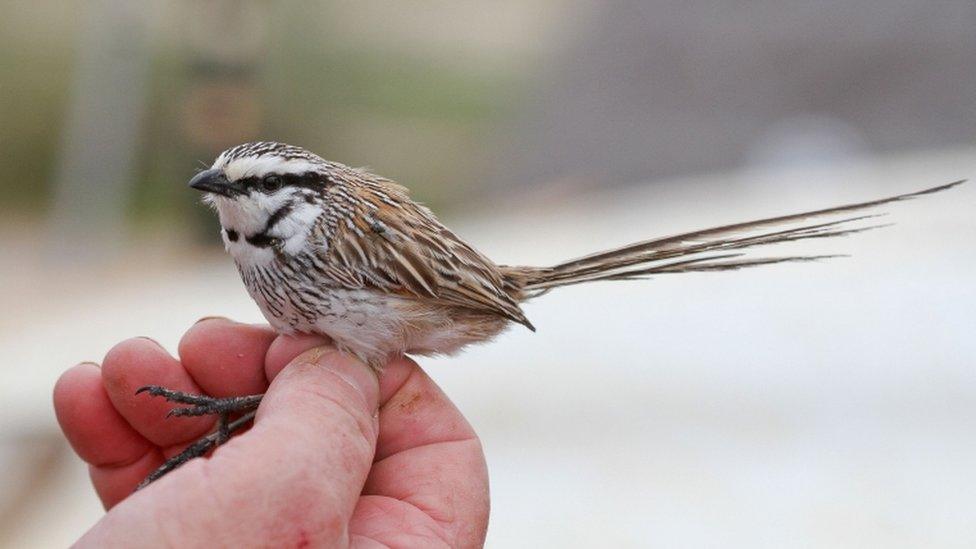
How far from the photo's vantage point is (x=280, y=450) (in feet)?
7.20

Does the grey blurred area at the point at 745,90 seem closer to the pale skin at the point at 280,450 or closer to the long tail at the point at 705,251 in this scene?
the long tail at the point at 705,251

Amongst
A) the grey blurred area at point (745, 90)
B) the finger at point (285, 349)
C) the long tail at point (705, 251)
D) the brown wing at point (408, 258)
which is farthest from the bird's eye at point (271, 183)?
the grey blurred area at point (745, 90)

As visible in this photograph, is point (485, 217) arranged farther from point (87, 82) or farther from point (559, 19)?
point (559, 19)

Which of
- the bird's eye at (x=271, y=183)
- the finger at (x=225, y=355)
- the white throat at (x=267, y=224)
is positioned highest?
the bird's eye at (x=271, y=183)

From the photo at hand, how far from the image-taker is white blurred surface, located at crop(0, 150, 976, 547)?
4.02 m

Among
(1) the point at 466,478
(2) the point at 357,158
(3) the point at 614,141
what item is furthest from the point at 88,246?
(1) the point at 466,478

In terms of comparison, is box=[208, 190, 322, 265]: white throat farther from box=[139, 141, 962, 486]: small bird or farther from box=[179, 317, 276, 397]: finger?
box=[179, 317, 276, 397]: finger

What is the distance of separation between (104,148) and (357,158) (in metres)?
2.76

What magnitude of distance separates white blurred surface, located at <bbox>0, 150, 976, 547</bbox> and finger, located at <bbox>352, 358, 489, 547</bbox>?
1249mm

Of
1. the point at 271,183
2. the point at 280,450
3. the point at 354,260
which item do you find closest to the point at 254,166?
the point at 271,183

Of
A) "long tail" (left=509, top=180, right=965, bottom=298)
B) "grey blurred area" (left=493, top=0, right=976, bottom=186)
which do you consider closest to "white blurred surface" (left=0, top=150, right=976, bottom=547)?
"long tail" (left=509, top=180, right=965, bottom=298)

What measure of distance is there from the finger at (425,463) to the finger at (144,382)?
619 millimetres

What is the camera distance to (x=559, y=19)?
14102mm

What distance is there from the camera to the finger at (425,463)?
2689 mm
